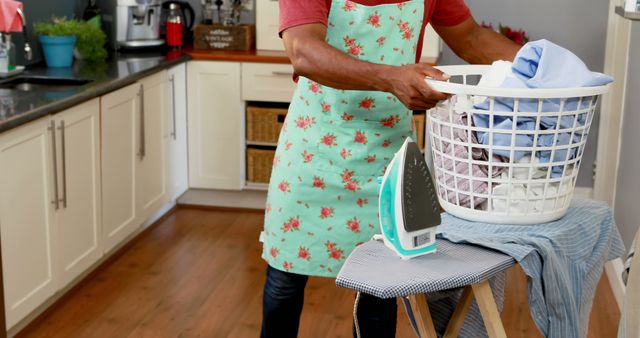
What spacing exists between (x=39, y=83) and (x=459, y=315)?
7.68 ft

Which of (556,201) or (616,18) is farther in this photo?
(616,18)

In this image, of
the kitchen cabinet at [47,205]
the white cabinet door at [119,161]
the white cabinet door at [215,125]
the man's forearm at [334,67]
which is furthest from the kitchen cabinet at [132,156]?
the man's forearm at [334,67]

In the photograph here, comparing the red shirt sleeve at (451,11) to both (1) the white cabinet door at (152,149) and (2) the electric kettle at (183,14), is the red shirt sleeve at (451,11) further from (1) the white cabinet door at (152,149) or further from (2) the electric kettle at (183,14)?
(2) the electric kettle at (183,14)

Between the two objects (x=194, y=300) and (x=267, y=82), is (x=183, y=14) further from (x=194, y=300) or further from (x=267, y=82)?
(x=194, y=300)

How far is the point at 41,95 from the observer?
324cm

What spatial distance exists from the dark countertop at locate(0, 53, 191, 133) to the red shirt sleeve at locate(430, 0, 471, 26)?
1.31m

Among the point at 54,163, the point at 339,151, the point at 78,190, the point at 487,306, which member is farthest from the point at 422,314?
the point at 78,190

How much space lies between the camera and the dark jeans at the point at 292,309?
2.34 metres

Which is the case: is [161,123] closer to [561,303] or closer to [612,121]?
[612,121]

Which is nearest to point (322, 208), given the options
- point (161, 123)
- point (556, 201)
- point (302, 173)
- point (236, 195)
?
point (302, 173)

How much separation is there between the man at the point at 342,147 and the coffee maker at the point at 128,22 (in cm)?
226

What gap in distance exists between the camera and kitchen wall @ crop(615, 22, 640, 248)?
11.1ft

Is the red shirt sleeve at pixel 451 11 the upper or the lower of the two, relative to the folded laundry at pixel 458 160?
upper

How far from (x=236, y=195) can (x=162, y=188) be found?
0.44 m
